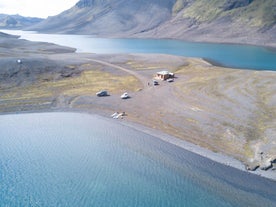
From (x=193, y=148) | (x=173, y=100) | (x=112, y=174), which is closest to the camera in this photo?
(x=112, y=174)

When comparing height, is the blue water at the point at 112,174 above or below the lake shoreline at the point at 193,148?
below

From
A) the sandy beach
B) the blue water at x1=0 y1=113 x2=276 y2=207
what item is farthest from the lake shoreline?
the blue water at x1=0 y1=113 x2=276 y2=207

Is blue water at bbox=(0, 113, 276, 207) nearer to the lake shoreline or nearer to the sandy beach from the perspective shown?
the lake shoreline

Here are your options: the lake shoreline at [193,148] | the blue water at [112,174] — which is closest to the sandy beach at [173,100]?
the lake shoreline at [193,148]

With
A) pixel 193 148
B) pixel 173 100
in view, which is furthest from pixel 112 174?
pixel 173 100

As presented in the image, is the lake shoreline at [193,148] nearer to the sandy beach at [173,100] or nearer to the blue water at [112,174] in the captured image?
the sandy beach at [173,100]

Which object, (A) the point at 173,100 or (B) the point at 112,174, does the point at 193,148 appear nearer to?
(B) the point at 112,174
